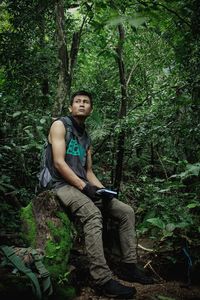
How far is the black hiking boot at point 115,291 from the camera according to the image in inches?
134

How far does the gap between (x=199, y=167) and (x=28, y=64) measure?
15.2ft

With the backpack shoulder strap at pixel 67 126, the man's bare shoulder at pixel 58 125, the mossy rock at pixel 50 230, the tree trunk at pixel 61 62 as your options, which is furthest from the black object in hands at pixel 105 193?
the tree trunk at pixel 61 62

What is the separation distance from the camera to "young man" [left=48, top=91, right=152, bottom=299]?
3541 mm

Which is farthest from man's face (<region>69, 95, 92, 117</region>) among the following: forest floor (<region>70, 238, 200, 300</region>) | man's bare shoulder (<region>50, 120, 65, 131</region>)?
forest floor (<region>70, 238, 200, 300</region>)

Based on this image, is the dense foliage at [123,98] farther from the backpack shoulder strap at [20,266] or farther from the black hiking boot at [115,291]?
the backpack shoulder strap at [20,266]

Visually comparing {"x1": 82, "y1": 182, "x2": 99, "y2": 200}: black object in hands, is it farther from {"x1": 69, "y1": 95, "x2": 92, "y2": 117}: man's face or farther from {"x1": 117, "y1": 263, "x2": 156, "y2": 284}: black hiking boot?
{"x1": 69, "y1": 95, "x2": 92, "y2": 117}: man's face

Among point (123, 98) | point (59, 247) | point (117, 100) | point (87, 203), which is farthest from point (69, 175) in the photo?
point (117, 100)

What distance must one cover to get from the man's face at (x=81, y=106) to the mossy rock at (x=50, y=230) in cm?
112

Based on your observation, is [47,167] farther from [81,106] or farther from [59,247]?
[59,247]

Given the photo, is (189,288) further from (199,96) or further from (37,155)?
(37,155)

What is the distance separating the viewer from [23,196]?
533 centimetres

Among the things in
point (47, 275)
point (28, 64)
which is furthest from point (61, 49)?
point (47, 275)

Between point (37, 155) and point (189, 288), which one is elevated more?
point (37, 155)

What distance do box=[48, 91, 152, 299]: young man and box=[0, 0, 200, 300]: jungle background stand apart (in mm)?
411
